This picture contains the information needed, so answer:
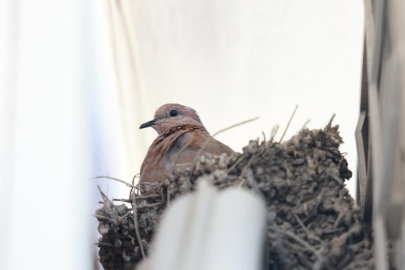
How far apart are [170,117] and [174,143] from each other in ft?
1.81

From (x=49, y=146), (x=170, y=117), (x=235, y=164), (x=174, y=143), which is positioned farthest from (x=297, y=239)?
(x=170, y=117)

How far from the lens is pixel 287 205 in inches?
116

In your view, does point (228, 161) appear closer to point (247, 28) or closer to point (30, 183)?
point (30, 183)

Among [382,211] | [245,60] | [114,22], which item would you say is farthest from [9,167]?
[245,60]

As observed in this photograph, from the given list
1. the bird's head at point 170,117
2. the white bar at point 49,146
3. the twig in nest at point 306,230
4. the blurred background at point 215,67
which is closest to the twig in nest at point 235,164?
the twig in nest at point 306,230

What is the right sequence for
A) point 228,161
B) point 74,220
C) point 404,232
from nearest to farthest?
point 404,232, point 74,220, point 228,161

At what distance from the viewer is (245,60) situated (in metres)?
4.56

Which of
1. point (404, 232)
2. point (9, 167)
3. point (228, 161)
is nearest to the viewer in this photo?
point (404, 232)

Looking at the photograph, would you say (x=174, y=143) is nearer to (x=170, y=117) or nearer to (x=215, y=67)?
(x=170, y=117)

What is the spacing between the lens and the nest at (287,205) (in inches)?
108

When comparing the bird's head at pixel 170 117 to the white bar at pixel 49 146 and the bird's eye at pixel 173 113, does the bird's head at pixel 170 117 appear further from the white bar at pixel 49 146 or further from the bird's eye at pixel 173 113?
the white bar at pixel 49 146

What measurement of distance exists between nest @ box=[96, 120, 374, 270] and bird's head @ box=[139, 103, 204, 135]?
989 mm

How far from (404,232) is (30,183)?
1111 millimetres

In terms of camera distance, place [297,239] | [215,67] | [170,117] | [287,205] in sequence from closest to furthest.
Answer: [297,239] → [287,205] → [170,117] → [215,67]
